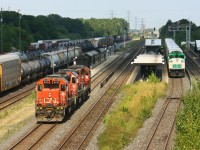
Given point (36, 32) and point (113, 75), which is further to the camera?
point (36, 32)

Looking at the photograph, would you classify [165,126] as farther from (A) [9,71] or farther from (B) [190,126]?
(A) [9,71]

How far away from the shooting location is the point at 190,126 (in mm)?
23156

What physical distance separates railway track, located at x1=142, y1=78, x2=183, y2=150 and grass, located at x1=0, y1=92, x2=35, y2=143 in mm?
9299

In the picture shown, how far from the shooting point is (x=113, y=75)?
197 feet

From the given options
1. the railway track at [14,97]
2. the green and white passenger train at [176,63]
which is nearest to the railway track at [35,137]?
the railway track at [14,97]

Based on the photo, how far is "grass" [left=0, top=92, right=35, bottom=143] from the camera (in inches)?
1099

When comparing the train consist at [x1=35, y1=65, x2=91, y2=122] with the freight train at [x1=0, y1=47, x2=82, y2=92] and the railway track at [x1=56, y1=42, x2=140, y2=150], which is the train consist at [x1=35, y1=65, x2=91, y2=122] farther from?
the freight train at [x1=0, y1=47, x2=82, y2=92]

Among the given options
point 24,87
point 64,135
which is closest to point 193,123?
point 64,135

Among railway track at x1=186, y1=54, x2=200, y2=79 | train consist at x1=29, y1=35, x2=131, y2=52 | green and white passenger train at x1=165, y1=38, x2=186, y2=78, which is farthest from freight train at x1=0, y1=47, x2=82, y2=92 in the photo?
train consist at x1=29, y1=35, x2=131, y2=52

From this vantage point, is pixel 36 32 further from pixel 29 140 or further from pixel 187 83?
pixel 29 140

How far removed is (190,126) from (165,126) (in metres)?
5.17

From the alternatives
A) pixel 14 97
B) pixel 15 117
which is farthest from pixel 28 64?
pixel 15 117

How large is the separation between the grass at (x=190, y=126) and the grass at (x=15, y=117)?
11045mm

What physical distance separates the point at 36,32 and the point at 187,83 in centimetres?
10413
